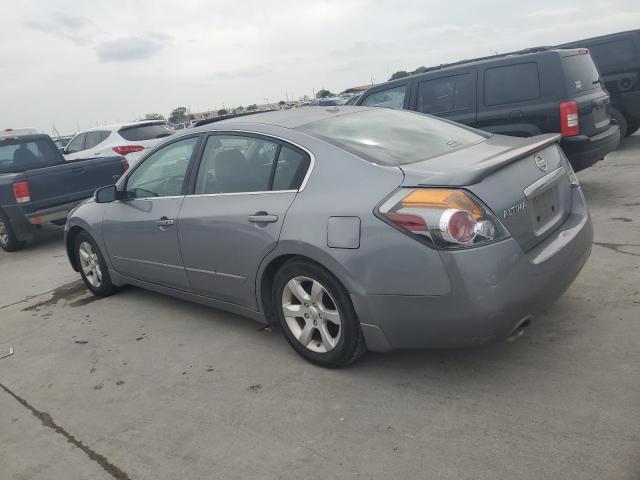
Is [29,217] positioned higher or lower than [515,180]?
lower

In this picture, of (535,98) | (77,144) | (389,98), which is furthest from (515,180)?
(77,144)

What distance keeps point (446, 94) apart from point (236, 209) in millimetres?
4359

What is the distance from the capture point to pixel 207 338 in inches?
158

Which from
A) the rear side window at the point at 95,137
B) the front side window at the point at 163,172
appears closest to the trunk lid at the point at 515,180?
the front side window at the point at 163,172

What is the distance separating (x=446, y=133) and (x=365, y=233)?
131 cm

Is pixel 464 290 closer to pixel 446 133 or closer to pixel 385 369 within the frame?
pixel 385 369

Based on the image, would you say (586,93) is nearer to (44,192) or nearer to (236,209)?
(236,209)

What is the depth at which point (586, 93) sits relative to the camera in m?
6.24

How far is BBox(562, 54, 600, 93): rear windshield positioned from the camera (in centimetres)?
609

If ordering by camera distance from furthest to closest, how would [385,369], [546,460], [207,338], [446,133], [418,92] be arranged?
[418,92] → [207,338] → [446,133] → [385,369] → [546,460]

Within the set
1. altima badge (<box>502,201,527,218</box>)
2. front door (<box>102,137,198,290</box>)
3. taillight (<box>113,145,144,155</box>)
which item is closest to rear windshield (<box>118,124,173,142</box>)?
taillight (<box>113,145,144,155</box>)

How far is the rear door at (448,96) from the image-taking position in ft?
22.1

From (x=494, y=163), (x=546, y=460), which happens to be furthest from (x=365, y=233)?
(x=546, y=460)

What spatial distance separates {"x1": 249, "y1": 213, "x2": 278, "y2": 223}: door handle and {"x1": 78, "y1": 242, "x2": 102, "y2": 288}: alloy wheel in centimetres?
246
